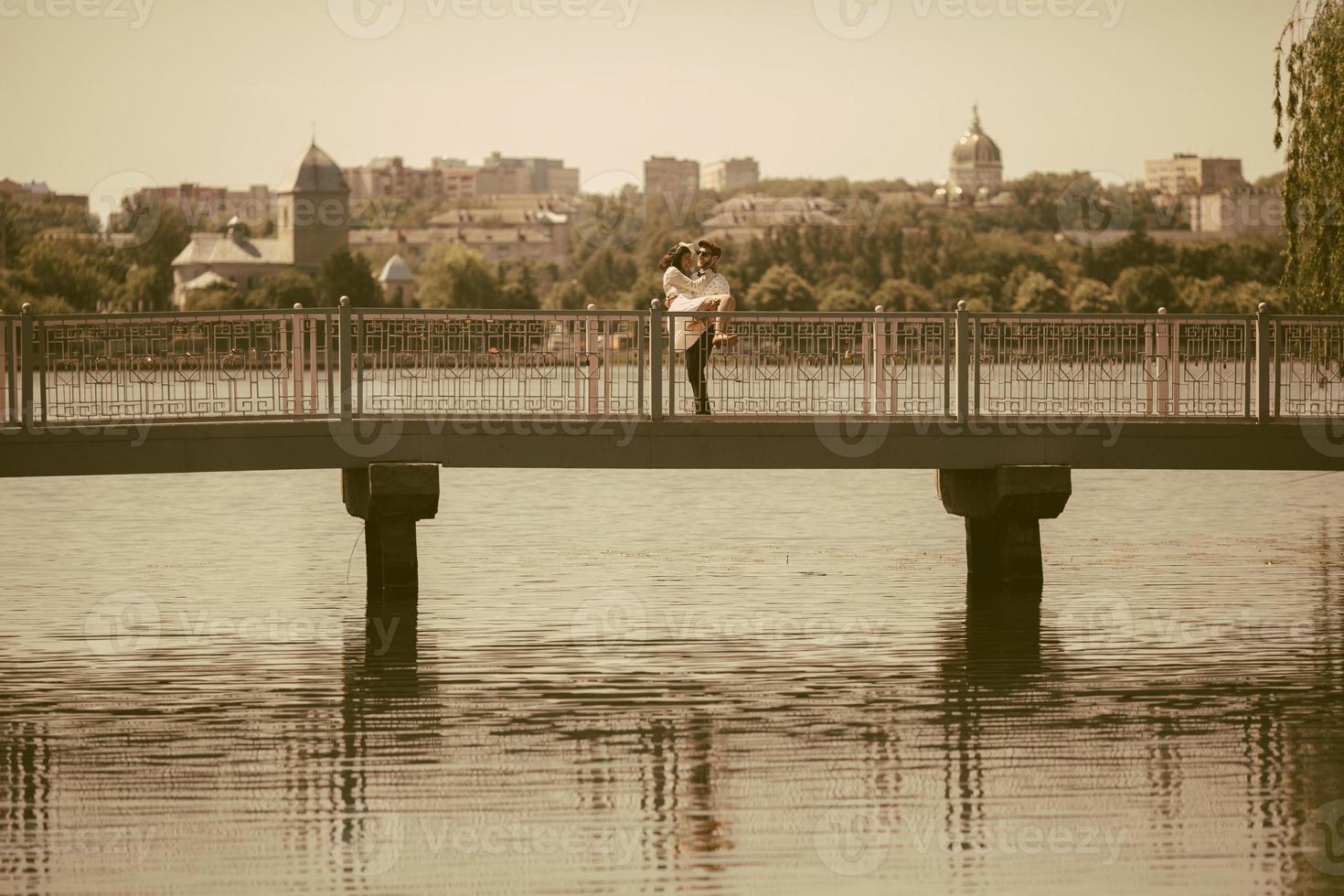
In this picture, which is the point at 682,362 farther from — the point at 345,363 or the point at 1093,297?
the point at 1093,297

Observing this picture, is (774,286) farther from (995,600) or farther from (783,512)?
(995,600)

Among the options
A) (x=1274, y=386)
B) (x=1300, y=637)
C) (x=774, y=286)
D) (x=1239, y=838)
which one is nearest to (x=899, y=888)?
(x=1239, y=838)

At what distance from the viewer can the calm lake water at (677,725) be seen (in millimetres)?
11203

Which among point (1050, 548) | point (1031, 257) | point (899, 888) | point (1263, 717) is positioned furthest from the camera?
point (1031, 257)

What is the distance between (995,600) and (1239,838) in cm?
1073

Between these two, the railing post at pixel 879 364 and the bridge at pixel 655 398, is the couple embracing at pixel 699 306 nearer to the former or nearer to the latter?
the bridge at pixel 655 398

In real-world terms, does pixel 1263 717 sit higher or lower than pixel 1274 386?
lower

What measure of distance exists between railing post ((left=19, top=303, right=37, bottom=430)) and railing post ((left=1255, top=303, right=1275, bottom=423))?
11701 millimetres

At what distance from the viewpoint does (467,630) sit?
2038cm

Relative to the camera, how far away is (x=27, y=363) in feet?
64.0

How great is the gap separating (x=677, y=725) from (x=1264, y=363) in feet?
28.6

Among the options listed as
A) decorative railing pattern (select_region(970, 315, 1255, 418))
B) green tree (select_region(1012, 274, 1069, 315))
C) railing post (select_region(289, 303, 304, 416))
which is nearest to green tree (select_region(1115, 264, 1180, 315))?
green tree (select_region(1012, 274, 1069, 315))

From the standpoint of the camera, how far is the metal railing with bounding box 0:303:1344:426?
20.2 metres

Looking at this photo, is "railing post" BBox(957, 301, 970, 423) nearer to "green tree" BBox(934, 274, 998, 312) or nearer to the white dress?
the white dress
